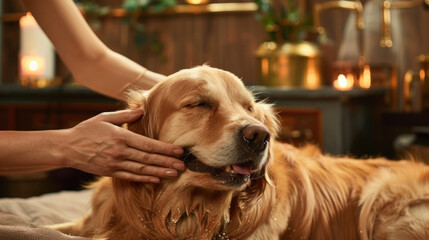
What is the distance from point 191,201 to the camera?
1485 mm

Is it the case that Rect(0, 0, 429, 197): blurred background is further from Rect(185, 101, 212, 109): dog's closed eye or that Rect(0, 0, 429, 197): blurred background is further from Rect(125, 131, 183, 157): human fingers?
Rect(125, 131, 183, 157): human fingers

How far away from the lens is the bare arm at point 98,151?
1.33m

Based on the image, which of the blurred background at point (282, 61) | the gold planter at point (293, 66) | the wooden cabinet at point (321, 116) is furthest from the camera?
the gold planter at point (293, 66)

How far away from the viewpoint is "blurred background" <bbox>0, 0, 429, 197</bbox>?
9.83ft

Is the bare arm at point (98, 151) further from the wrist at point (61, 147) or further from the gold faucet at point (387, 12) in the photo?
the gold faucet at point (387, 12)

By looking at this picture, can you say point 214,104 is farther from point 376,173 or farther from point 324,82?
point 324,82

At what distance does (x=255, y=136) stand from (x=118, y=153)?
0.33 metres

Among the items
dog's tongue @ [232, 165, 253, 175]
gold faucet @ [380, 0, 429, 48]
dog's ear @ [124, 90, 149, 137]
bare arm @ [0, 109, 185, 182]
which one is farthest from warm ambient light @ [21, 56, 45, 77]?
dog's tongue @ [232, 165, 253, 175]

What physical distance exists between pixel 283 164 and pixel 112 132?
0.57 m

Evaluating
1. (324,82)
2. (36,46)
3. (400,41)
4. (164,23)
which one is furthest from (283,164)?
(36,46)

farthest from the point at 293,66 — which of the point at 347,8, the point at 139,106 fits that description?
the point at 139,106

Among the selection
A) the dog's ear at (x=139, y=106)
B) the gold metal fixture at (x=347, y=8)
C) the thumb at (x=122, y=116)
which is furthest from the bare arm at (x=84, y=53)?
the gold metal fixture at (x=347, y=8)

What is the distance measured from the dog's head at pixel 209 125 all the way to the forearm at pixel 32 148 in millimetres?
216

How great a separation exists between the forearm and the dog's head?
0.22m
